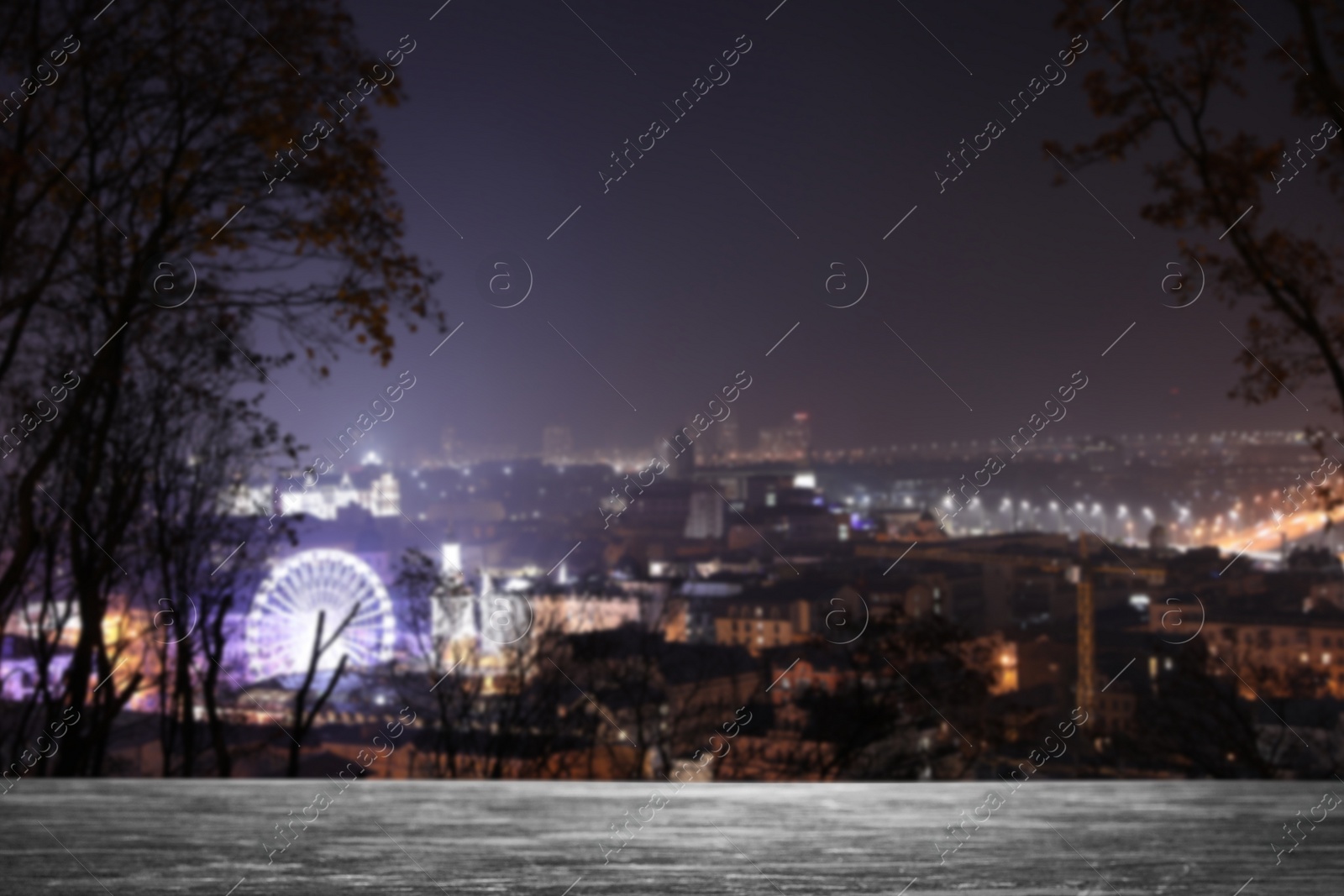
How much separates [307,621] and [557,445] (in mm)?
1134

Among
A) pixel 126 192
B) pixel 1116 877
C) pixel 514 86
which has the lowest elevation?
pixel 1116 877

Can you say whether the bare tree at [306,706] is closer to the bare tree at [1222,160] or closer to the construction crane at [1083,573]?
the construction crane at [1083,573]

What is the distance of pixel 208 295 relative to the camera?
2.87 m

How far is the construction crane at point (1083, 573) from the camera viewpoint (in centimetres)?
330

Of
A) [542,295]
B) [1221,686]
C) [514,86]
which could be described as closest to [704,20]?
[514,86]

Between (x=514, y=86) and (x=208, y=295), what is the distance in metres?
1.20

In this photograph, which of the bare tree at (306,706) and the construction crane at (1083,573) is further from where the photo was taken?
the construction crane at (1083,573)

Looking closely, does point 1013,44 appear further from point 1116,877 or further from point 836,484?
point 1116,877

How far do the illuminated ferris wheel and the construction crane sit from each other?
1802 mm

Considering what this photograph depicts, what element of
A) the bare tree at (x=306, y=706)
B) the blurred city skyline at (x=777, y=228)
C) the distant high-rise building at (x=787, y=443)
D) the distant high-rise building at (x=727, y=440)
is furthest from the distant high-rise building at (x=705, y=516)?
the bare tree at (x=306, y=706)

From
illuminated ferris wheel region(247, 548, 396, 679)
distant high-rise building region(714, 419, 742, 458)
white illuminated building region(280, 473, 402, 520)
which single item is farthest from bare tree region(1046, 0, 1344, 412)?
illuminated ferris wheel region(247, 548, 396, 679)

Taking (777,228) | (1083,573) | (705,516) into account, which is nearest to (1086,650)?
(1083,573)

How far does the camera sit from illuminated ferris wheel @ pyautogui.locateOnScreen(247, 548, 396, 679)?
3.29 meters

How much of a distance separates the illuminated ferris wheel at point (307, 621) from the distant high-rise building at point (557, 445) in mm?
794
